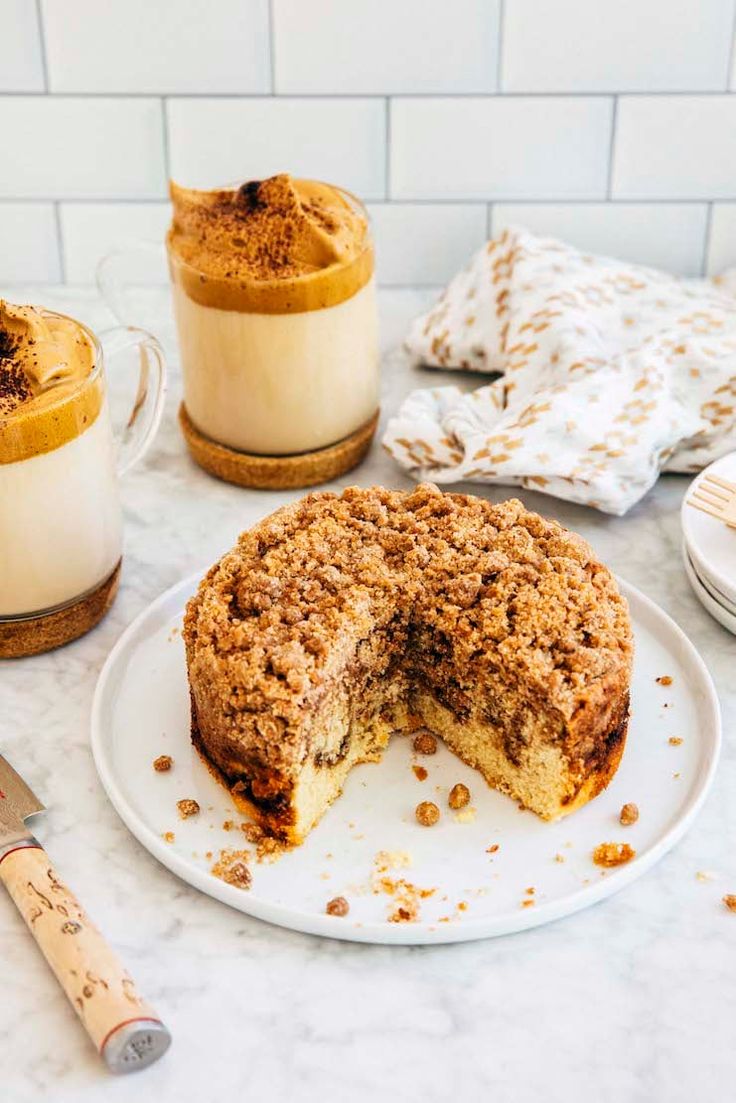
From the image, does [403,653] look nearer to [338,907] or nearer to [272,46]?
[338,907]

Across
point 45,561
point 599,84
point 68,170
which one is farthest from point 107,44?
point 45,561

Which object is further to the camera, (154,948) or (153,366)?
(153,366)

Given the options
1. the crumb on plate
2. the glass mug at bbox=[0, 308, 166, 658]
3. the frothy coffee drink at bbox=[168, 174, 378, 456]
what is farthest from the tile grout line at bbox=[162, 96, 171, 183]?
the crumb on plate

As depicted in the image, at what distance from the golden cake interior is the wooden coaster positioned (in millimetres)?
260

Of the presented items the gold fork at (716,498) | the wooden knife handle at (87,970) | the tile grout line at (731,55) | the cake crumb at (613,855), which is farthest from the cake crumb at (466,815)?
the tile grout line at (731,55)

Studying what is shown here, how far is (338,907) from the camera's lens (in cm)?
104

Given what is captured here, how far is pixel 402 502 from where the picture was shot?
1321 mm

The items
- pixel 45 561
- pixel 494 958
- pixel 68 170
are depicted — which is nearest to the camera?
pixel 494 958

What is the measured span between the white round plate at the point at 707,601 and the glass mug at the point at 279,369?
0.44 m

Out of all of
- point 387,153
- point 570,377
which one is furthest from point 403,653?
point 387,153

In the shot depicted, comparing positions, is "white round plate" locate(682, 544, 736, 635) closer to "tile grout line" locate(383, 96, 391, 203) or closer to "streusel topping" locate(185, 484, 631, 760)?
"streusel topping" locate(185, 484, 631, 760)

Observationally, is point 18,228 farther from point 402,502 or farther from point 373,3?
point 402,502

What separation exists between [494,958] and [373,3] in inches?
51.1

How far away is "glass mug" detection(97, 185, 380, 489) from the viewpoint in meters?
1.42
